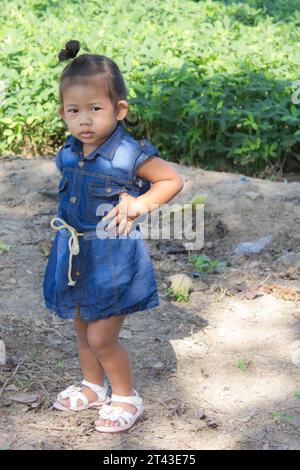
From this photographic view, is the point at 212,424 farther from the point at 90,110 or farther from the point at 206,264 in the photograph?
the point at 206,264

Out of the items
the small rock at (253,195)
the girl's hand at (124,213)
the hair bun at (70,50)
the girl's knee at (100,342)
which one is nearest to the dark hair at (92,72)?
the hair bun at (70,50)

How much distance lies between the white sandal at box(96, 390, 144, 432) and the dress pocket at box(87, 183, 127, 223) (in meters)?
0.77

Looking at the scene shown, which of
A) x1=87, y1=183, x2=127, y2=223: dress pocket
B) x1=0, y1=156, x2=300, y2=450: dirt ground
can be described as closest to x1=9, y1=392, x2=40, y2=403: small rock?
x1=0, y1=156, x2=300, y2=450: dirt ground

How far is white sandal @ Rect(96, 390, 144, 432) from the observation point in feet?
11.8

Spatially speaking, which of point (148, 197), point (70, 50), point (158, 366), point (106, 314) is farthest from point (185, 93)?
point (106, 314)

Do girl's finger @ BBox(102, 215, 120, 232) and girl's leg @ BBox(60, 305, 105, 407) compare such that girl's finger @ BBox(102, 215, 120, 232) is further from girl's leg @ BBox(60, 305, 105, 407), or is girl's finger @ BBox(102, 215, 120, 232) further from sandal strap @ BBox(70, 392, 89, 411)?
sandal strap @ BBox(70, 392, 89, 411)

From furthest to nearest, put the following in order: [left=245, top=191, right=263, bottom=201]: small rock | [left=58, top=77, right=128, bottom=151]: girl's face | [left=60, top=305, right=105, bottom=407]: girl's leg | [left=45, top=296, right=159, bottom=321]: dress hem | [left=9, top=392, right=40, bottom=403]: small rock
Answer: [left=245, top=191, right=263, bottom=201]: small rock
[left=9, top=392, right=40, bottom=403]: small rock
[left=60, top=305, right=105, bottom=407]: girl's leg
[left=45, top=296, right=159, bottom=321]: dress hem
[left=58, top=77, right=128, bottom=151]: girl's face

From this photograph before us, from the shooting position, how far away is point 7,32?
7.54m

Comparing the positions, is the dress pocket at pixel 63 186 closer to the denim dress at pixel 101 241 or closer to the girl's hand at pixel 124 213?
the denim dress at pixel 101 241

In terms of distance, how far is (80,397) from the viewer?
3.78 m

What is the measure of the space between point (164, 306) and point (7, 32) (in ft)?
12.1

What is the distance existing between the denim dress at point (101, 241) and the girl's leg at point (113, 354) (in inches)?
2.2
